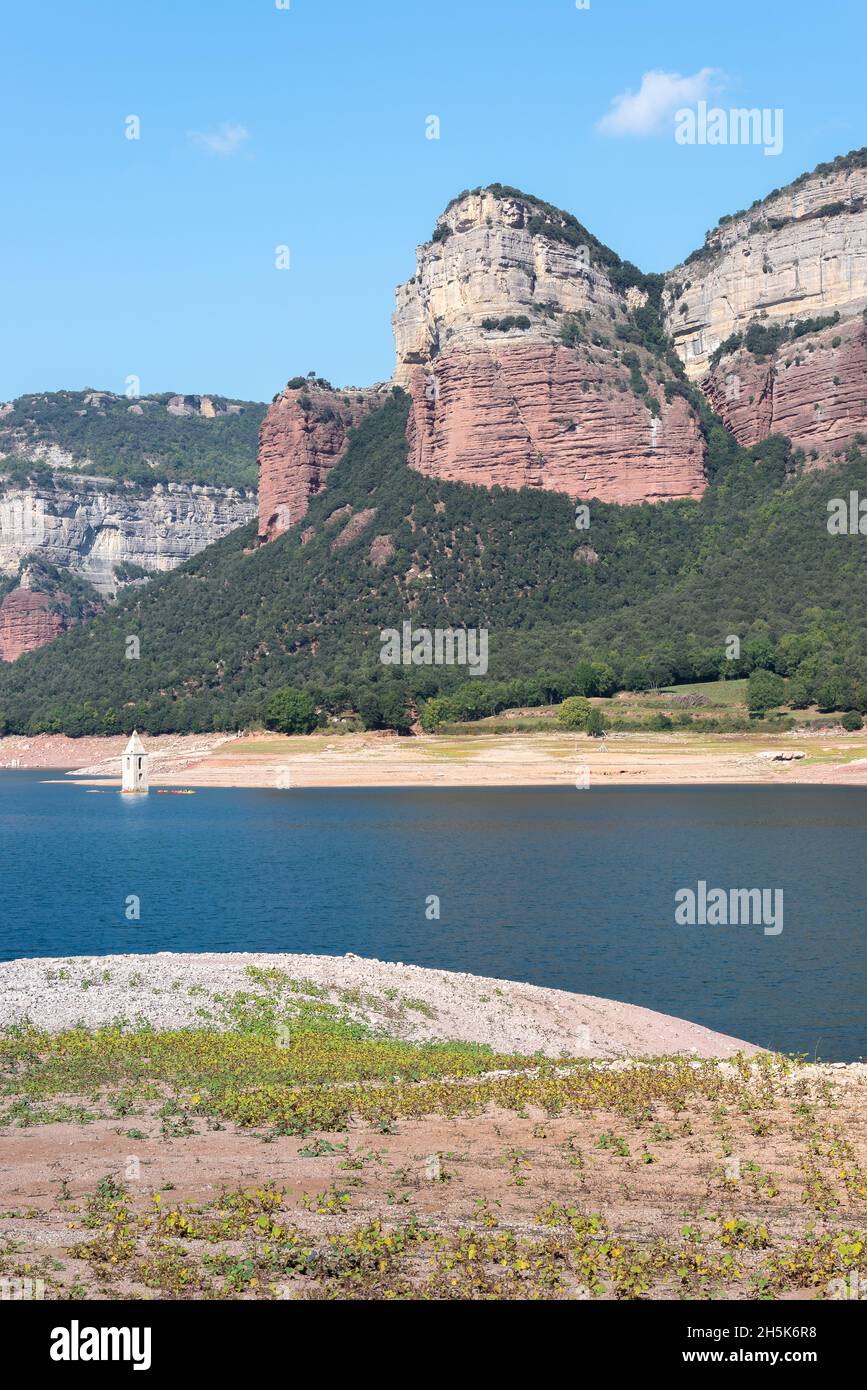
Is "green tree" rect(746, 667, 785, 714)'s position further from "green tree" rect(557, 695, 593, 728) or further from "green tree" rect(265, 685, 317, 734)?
"green tree" rect(265, 685, 317, 734)

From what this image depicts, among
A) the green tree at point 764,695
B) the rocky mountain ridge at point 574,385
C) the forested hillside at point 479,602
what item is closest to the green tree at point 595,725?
the forested hillside at point 479,602

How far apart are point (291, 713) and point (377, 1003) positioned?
103m

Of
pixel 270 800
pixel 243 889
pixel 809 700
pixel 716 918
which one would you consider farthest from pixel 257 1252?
pixel 809 700

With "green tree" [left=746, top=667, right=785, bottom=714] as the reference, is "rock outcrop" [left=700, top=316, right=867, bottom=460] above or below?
above

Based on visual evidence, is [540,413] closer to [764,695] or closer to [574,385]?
[574,385]

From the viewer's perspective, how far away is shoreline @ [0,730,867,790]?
10019cm

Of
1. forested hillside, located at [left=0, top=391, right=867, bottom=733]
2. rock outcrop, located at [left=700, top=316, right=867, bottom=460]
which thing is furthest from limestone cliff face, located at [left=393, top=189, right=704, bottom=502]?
rock outcrop, located at [left=700, top=316, right=867, bottom=460]

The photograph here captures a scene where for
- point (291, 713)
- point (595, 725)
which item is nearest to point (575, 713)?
point (595, 725)

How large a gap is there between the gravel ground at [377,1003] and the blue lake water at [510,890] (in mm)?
2551

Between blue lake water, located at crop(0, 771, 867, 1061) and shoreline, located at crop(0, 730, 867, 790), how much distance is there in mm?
10010

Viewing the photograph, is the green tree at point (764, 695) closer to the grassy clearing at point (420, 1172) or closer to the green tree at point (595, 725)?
the green tree at point (595, 725)

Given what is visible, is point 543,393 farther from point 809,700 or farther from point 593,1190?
point 593,1190

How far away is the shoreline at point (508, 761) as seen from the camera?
100 m

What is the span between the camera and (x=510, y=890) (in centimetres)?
4888
